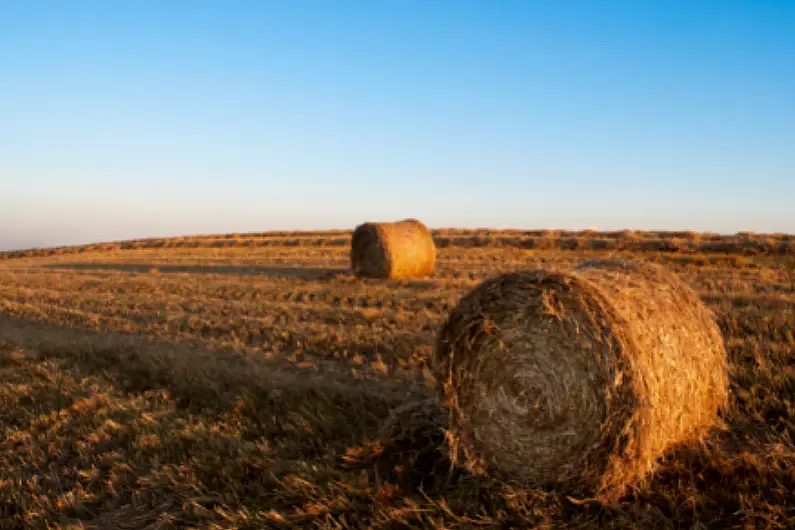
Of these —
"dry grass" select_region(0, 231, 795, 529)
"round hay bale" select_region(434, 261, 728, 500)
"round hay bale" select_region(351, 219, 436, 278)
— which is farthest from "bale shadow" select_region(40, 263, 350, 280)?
"round hay bale" select_region(434, 261, 728, 500)

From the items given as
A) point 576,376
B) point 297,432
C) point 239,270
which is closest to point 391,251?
point 239,270

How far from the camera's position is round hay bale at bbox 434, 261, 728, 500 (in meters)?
4.84

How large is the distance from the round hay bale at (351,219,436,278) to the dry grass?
452 cm

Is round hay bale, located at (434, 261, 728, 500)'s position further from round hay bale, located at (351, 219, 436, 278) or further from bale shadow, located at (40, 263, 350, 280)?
bale shadow, located at (40, 263, 350, 280)

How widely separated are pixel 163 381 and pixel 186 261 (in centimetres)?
2120

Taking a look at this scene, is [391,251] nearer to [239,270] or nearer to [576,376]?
[239,270]

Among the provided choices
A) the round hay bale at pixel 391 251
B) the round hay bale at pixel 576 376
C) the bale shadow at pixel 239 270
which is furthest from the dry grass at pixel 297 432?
the bale shadow at pixel 239 270

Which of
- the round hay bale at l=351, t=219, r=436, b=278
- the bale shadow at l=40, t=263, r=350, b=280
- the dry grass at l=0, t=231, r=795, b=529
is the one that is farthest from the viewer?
the bale shadow at l=40, t=263, r=350, b=280

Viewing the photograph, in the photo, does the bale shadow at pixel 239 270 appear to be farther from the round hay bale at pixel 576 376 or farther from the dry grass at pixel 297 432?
the round hay bale at pixel 576 376

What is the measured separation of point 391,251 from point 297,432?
1161 cm

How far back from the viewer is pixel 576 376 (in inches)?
199

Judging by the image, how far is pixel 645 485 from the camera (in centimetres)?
489

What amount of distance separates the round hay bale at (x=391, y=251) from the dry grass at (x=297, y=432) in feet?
14.8

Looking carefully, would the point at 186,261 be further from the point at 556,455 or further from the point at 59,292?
the point at 556,455
